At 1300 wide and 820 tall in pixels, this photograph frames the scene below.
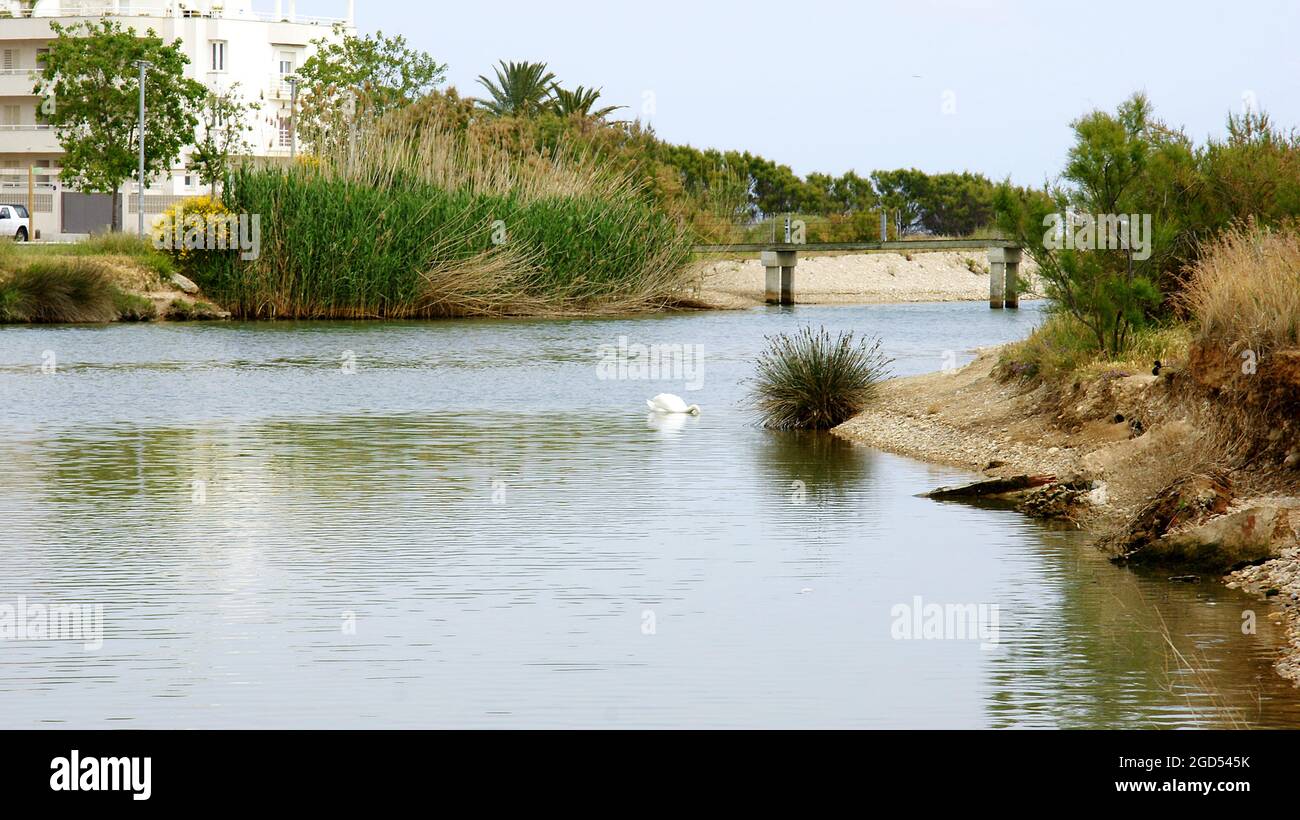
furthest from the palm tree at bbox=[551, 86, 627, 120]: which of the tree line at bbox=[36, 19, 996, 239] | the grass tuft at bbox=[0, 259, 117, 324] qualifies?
the grass tuft at bbox=[0, 259, 117, 324]

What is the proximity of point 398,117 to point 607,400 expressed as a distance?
36957 mm

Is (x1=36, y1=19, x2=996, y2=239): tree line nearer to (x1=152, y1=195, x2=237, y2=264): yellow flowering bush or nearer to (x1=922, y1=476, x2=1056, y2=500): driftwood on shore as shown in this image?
(x1=152, y1=195, x2=237, y2=264): yellow flowering bush

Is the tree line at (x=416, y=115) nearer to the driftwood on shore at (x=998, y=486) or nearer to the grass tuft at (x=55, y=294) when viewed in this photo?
the grass tuft at (x=55, y=294)

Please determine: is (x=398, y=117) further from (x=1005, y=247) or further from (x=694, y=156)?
(x=694, y=156)

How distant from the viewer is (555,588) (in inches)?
430

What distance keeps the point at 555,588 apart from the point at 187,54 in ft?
307

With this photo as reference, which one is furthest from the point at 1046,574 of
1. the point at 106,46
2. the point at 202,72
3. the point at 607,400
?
the point at 202,72

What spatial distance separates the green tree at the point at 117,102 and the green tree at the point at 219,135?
153 centimetres

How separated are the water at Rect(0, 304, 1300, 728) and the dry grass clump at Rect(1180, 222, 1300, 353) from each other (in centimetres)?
212

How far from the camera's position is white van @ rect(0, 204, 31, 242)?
68438mm

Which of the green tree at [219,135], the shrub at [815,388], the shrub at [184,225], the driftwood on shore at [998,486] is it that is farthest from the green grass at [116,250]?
the driftwood on shore at [998,486]

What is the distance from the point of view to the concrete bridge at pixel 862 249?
211 feet

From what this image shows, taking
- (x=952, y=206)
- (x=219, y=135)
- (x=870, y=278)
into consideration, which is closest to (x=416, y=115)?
(x=870, y=278)

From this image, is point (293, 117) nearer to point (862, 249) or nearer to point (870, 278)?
point (862, 249)
